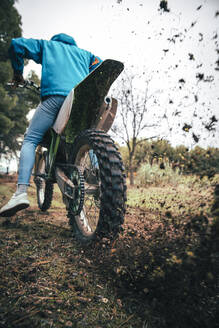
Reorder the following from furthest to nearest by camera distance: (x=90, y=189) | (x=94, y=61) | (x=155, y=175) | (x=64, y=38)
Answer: (x=155, y=175), (x=94, y=61), (x=64, y=38), (x=90, y=189)

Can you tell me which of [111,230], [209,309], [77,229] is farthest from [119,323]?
[77,229]

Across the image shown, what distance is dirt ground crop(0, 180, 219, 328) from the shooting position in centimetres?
83

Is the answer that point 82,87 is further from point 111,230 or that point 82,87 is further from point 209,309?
point 209,309

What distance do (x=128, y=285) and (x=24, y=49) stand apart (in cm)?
242

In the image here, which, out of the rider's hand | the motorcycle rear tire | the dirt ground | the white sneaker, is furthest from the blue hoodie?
the dirt ground

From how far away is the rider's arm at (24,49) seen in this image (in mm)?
2072

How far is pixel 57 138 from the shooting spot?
2.26 meters

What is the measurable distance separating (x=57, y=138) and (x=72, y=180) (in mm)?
609

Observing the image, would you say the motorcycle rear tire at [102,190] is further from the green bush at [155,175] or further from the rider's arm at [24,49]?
the green bush at [155,175]

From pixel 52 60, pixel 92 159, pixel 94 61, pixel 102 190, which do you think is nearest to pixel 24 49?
pixel 52 60

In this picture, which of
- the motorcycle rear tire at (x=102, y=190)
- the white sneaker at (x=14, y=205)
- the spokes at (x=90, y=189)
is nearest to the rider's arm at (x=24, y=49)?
the motorcycle rear tire at (x=102, y=190)

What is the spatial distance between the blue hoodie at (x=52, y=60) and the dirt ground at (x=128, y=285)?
1.70 metres

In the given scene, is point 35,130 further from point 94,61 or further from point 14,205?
point 94,61

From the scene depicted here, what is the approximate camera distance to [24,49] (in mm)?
2104
